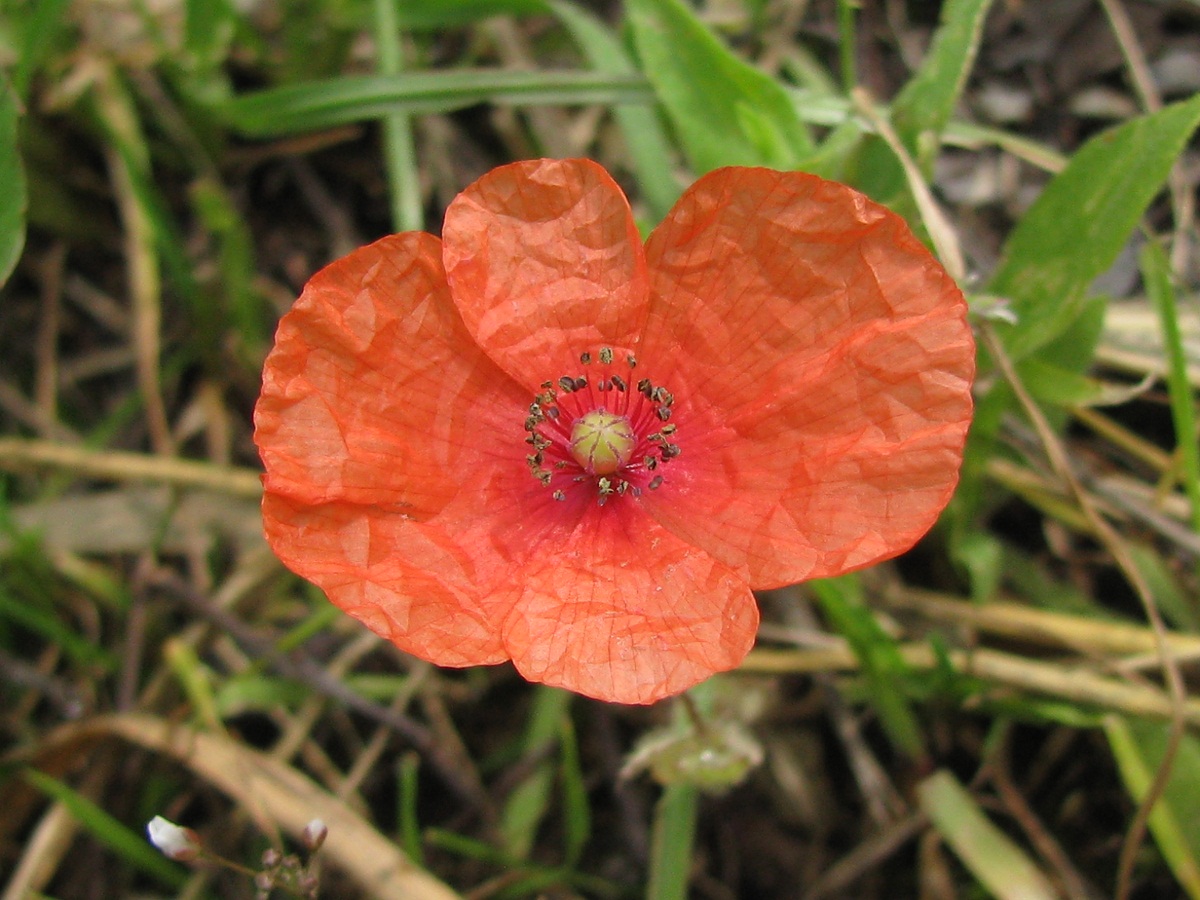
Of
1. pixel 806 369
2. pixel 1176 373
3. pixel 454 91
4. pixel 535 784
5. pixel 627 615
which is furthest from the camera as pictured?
pixel 454 91

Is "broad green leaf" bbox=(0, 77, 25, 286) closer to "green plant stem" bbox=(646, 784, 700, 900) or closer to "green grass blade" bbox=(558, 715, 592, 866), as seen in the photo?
"green grass blade" bbox=(558, 715, 592, 866)

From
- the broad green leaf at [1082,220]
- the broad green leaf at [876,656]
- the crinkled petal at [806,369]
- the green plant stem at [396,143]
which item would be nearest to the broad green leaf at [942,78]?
the broad green leaf at [1082,220]

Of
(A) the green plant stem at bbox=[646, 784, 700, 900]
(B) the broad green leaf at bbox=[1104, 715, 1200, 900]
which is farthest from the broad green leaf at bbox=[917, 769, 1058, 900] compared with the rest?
(A) the green plant stem at bbox=[646, 784, 700, 900]

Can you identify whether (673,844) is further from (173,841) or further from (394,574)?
(173,841)

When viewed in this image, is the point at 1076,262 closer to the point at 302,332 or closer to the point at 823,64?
the point at 823,64

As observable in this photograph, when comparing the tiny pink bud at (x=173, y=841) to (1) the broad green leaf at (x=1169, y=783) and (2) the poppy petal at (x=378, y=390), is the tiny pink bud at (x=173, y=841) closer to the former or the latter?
(2) the poppy petal at (x=378, y=390)

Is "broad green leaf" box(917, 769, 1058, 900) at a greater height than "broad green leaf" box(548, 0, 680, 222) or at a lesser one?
lesser

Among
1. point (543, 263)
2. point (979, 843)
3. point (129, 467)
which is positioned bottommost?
point (979, 843)

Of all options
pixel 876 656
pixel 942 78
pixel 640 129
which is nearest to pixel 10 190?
pixel 640 129
